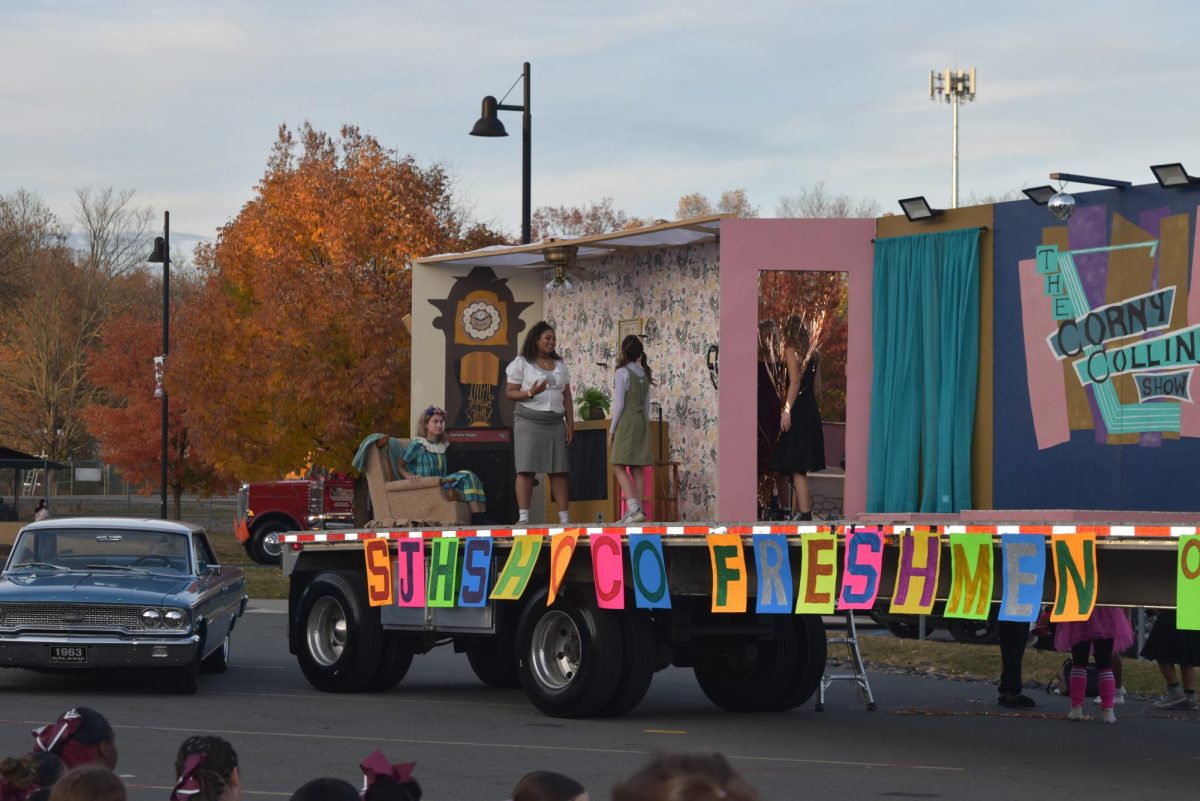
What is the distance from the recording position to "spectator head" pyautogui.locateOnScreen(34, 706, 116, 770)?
5.63 m

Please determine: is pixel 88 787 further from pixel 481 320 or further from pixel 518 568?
pixel 481 320

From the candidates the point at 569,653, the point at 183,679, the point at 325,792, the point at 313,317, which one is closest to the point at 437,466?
the point at 183,679

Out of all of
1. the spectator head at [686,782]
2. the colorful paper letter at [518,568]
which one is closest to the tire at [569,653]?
the colorful paper letter at [518,568]

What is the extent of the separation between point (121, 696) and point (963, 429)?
6806mm

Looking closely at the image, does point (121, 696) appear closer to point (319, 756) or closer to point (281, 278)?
point (319, 756)

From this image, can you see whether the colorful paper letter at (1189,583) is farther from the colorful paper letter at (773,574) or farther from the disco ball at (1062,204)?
the disco ball at (1062,204)

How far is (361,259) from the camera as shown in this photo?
1487 inches

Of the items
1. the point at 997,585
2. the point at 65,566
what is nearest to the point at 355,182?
the point at 65,566

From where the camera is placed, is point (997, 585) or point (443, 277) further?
point (443, 277)

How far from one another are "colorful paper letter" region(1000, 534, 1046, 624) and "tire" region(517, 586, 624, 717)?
3.33 meters

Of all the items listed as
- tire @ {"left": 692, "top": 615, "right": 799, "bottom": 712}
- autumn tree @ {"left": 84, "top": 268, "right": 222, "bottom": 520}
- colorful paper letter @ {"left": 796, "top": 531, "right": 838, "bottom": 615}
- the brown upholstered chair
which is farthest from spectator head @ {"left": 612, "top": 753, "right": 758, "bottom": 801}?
autumn tree @ {"left": 84, "top": 268, "right": 222, "bottom": 520}

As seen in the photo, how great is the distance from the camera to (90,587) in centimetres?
1393

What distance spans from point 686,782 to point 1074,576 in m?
7.63


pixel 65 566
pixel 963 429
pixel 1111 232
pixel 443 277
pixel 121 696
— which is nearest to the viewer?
pixel 1111 232
